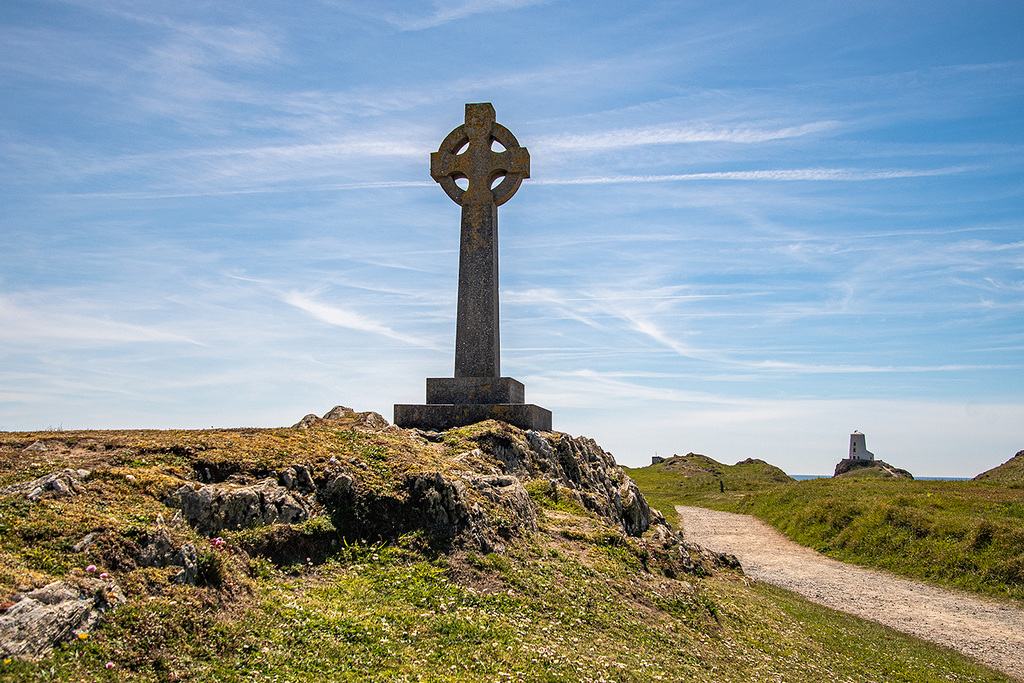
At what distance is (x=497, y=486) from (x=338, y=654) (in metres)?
6.87

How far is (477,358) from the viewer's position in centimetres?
2183

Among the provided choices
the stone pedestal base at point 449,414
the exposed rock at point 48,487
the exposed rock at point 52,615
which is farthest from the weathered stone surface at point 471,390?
the exposed rock at point 52,615

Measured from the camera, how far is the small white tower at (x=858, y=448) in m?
77.1

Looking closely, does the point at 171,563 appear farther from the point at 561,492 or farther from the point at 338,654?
the point at 561,492

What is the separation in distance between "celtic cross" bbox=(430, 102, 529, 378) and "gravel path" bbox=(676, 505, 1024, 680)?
11.8m

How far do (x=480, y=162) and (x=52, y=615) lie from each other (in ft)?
63.6

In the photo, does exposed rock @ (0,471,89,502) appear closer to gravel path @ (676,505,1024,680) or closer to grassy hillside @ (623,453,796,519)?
gravel path @ (676,505,1024,680)

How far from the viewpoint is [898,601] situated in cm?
1894

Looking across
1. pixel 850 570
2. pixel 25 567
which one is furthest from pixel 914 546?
pixel 25 567

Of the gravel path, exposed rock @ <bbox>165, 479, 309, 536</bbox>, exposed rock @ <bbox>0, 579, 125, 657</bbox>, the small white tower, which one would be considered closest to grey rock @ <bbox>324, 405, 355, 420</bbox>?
exposed rock @ <bbox>165, 479, 309, 536</bbox>

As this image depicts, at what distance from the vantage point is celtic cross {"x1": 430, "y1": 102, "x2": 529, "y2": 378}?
22.0 m

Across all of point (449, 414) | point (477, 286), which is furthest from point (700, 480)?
point (449, 414)

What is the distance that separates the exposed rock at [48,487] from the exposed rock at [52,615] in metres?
2.44

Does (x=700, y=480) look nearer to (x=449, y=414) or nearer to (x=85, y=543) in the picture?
(x=449, y=414)
